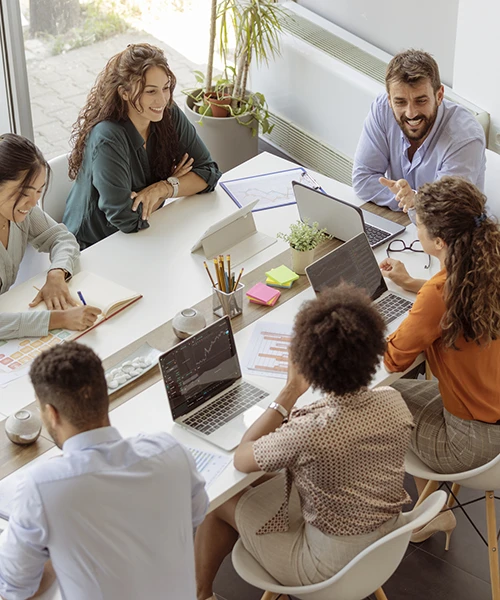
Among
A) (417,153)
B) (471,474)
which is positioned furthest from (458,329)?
(417,153)

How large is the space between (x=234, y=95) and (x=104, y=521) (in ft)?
12.3

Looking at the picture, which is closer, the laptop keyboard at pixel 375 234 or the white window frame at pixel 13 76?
the laptop keyboard at pixel 375 234

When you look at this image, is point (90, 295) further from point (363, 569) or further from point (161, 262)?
point (363, 569)

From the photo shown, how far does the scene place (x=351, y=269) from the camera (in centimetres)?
297

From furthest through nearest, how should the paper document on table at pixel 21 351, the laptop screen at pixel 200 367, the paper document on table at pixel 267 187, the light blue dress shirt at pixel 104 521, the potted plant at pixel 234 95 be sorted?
the potted plant at pixel 234 95
the paper document on table at pixel 267 187
the paper document on table at pixel 21 351
the laptop screen at pixel 200 367
the light blue dress shirt at pixel 104 521

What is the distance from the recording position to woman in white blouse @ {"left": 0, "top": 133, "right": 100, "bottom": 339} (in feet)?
9.27

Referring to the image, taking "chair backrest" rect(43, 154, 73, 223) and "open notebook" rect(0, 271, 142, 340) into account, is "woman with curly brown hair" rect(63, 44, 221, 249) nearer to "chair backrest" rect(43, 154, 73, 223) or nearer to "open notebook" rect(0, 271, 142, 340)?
"chair backrest" rect(43, 154, 73, 223)

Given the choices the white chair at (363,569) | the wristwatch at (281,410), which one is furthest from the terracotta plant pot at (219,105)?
the white chair at (363,569)

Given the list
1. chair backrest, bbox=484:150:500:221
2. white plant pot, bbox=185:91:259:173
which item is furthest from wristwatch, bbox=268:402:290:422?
white plant pot, bbox=185:91:259:173

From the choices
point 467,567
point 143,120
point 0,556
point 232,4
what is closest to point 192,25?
point 232,4

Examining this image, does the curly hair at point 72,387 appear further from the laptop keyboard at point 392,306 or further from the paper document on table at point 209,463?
the laptop keyboard at point 392,306

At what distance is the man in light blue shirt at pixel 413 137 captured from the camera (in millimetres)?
3523

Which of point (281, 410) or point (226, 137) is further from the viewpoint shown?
point (226, 137)

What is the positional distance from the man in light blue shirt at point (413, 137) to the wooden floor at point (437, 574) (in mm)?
1296
